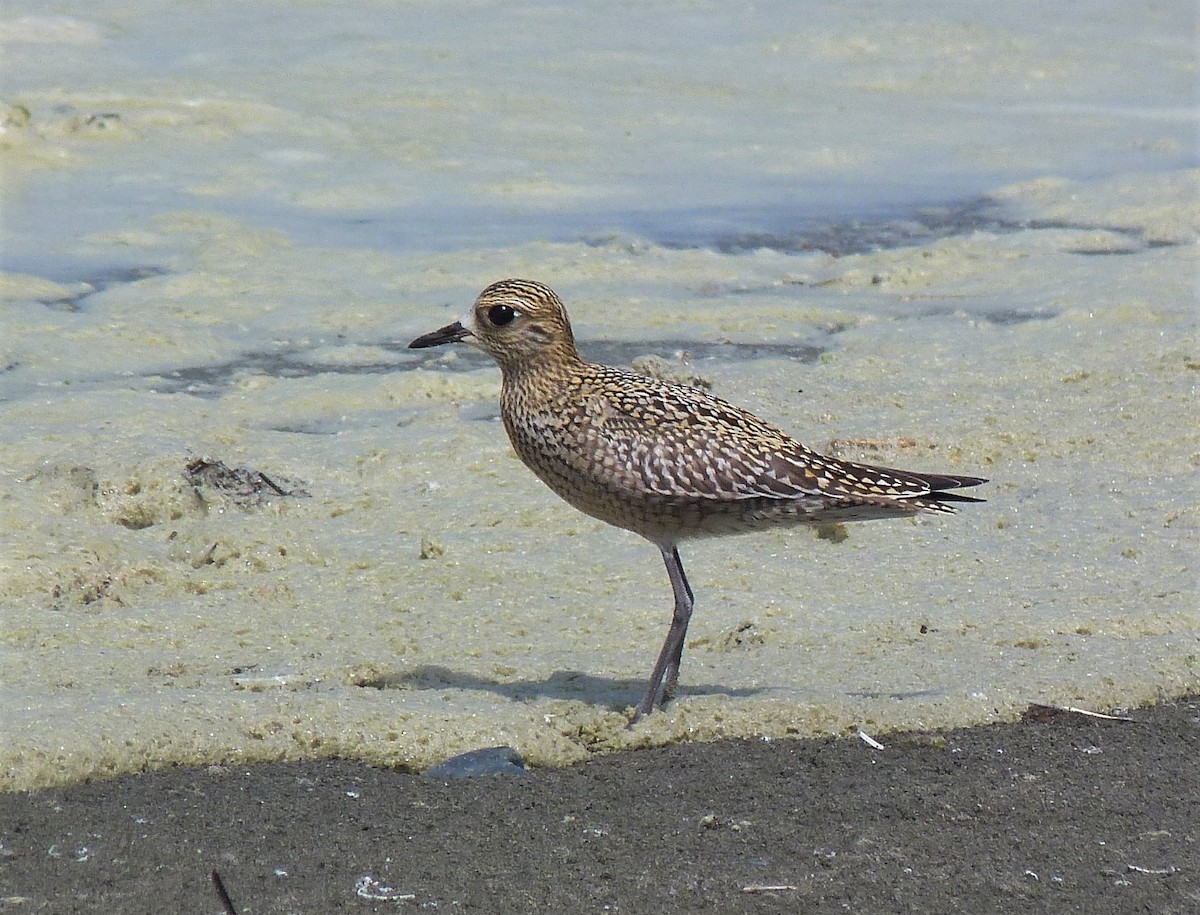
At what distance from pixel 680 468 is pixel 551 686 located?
0.66m

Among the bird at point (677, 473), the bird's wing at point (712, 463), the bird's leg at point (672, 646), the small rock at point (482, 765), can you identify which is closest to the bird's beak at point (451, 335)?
the bird at point (677, 473)

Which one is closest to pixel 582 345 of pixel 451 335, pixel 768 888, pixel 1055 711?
pixel 451 335

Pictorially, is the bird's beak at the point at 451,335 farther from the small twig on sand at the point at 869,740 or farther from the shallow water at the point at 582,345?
the small twig on sand at the point at 869,740

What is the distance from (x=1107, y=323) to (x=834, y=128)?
388cm

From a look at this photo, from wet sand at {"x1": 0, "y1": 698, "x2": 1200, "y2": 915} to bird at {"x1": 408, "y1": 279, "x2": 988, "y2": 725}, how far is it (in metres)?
0.44

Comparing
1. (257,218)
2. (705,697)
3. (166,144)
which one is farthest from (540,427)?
(166,144)

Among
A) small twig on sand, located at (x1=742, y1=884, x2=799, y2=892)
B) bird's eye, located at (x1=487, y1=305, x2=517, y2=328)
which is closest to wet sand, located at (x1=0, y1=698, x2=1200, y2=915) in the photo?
small twig on sand, located at (x1=742, y1=884, x2=799, y2=892)

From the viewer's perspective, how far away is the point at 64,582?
468 cm

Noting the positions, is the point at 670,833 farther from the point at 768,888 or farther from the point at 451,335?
the point at 451,335

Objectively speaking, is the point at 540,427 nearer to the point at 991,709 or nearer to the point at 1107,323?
the point at 991,709

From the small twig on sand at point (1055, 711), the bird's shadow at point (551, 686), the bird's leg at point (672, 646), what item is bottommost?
the bird's shadow at point (551, 686)

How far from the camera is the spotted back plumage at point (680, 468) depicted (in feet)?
13.9

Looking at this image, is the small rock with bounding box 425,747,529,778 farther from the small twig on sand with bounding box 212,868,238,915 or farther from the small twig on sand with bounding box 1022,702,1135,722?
the small twig on sand with bounding box 1022,702,1135,722

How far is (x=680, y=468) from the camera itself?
4227mm
